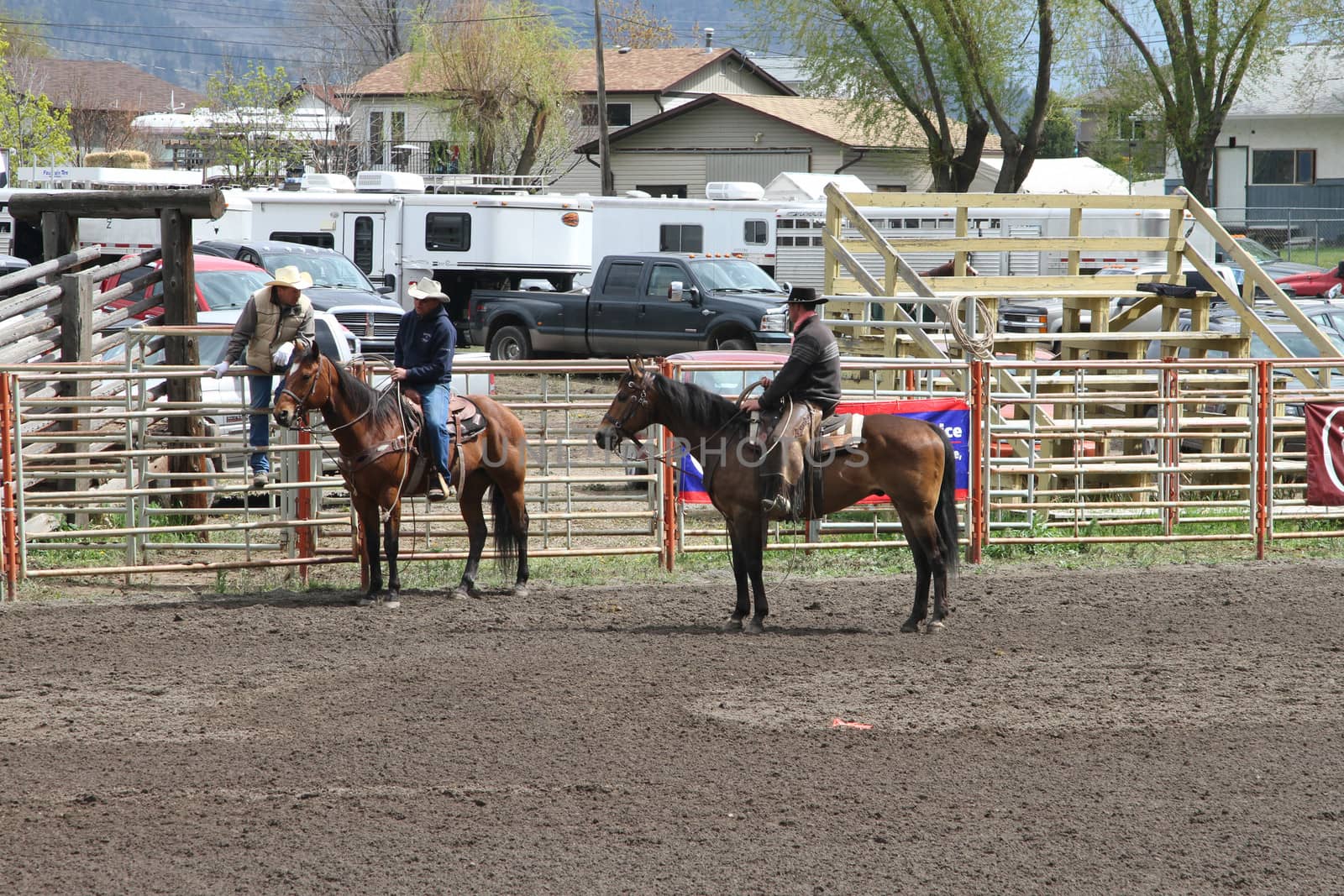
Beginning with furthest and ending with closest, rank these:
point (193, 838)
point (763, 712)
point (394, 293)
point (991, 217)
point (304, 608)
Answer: point (394, 293), point (991, 217), point (304, 608), point (763, 712), point (193, 838)

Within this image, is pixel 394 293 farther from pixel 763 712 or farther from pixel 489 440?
pixel 763 712

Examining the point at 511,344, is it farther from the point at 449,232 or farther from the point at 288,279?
the point at 288,279

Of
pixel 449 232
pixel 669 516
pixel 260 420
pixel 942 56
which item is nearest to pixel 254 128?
pixel 449 232

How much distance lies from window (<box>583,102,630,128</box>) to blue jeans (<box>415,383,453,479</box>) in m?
46.8

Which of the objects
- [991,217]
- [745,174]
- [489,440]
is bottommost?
[489,440]

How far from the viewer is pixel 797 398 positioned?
9.69m

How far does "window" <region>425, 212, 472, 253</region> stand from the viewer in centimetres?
2889

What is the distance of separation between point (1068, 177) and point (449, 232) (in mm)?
29386

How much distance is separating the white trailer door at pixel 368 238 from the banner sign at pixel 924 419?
18471 mm

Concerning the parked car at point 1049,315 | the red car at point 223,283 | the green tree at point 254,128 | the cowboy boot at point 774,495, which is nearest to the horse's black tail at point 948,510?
the cowboy boot at point 774,495

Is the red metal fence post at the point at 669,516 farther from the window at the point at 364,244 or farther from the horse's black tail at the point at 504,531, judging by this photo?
the window at the point at 364,244

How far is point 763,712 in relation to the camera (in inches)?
303

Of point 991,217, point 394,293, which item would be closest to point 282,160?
point 394,293

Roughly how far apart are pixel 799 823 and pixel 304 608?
A: 5.35m
